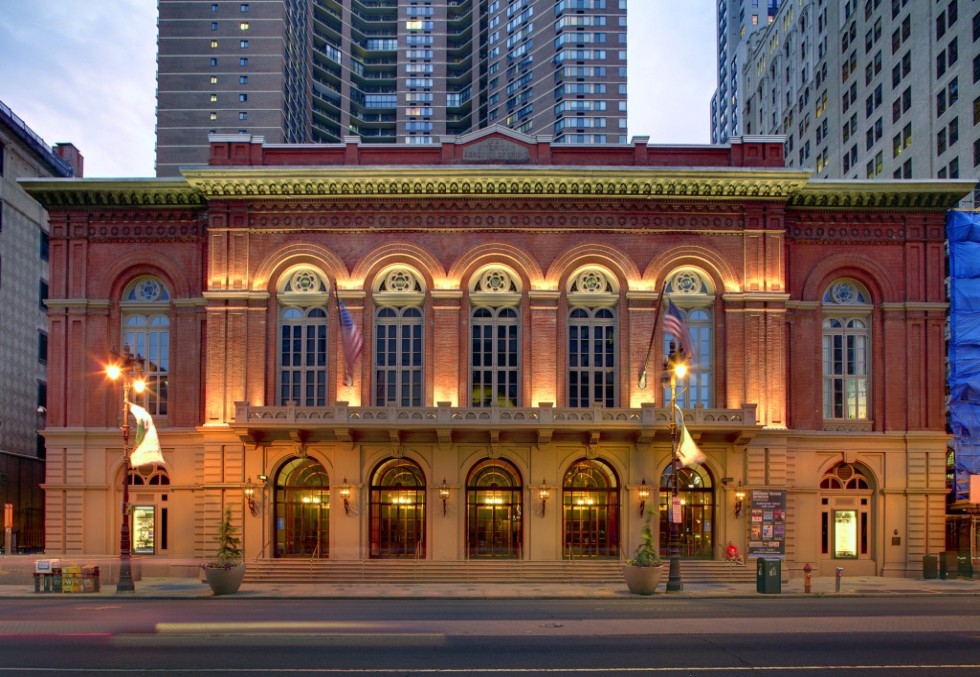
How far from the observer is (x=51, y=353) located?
150 feet

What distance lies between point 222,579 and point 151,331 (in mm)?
14318

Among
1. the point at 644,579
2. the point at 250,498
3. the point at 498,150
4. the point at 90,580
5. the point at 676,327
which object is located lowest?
the point at 90,580

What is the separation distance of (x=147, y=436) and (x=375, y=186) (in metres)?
14.1

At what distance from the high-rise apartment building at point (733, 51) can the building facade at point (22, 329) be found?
99193 millimetres

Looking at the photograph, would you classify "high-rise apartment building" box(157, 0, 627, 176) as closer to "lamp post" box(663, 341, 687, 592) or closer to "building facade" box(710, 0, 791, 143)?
"building facade" box(710, 0, 791, 143)

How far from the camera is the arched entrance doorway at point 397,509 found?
44469 mm

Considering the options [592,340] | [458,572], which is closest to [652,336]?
[592,340]

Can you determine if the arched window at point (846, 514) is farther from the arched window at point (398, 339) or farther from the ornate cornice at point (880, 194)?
the arched window at point (398, 339)

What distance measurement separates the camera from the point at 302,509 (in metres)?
44.8

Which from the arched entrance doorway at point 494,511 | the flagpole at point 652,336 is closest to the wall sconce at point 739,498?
the flagpole at point 652,336

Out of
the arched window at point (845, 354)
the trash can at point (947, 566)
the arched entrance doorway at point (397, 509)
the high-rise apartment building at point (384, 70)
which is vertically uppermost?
the high-rise apartment building at point (384, 70)

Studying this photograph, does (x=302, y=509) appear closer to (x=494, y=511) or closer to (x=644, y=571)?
(x=494, y=511)

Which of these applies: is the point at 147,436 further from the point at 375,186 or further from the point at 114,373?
the point at 375,186

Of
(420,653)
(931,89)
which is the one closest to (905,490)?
(420,653)
